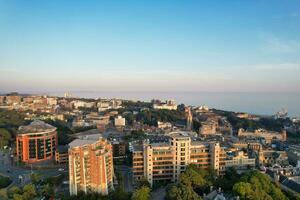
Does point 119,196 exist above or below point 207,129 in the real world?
below

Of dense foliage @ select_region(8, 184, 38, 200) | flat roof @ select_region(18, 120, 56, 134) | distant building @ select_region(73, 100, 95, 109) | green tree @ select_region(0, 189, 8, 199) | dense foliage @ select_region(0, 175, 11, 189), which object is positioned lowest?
dense foliage @ select_region(0, 175, 11, 189)

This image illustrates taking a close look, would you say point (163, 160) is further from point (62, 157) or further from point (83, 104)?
point (83, 104)

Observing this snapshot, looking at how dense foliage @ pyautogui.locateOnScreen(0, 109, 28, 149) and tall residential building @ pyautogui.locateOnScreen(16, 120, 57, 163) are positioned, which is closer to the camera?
tall residential building @ pyautogui.locateOnScreen(16, 120, 57, 163)

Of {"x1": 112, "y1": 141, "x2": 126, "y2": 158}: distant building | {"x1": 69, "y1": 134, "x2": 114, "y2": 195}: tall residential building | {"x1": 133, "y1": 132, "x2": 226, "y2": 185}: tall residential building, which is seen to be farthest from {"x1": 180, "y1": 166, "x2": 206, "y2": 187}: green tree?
{"x1": 112, "y1": 141, "x2": 126, "y2": 158}: distant building

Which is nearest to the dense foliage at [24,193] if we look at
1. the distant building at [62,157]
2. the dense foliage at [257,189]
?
the distant building at [62,157]

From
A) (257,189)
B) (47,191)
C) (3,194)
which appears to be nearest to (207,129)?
(257,189)

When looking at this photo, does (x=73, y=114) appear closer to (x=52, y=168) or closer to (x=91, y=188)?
(x=52, y=168)

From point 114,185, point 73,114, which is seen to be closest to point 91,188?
point 114,185

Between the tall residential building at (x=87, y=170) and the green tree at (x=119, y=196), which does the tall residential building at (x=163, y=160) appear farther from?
the green tree at (x=119, y=196)

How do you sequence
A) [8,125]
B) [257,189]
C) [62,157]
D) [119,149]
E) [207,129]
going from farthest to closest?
[207,129] < [8,125] < [119,149] < [62,157] < [257,189]

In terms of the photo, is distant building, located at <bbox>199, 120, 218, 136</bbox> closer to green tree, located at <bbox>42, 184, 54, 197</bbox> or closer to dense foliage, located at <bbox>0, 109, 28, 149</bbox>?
dense foliage, located at <bbox>0, 109, 28, 149</bbox>
